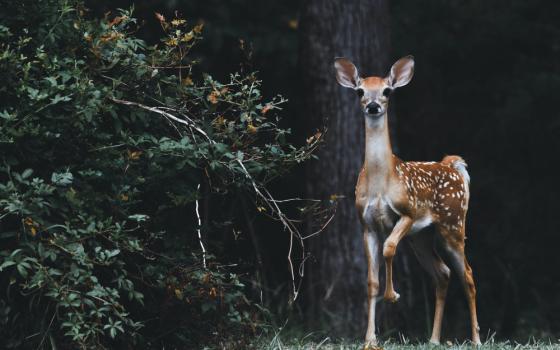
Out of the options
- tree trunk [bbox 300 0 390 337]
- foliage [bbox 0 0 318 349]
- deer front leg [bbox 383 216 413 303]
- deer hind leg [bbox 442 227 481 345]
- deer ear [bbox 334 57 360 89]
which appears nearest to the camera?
foliage [bbox 0 0 318 349]

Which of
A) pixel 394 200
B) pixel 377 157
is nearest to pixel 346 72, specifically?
pixel 377 157

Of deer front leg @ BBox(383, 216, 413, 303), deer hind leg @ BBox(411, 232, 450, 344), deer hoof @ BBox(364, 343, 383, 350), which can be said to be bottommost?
deer hoof @ BBox(364, 343, 383, 350)

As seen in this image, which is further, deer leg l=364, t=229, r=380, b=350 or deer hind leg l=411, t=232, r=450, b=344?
deer hind leg l=411, t=232, r=450, b=344

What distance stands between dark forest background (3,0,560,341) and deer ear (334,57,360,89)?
8.66ft

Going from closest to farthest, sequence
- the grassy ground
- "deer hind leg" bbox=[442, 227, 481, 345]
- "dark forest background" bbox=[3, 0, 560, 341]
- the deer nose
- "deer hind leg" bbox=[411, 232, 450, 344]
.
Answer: the deer nose
the grassy ground
"deer hind leg" bbox=[442, 227, 481, 345]
"deer hind leg" bbox=[411, 232, 450, 344]
"dark forest background" bbox=[3, 0, 560, 341]

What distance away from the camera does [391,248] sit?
249 inches

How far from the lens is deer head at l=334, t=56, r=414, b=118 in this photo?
21.1ft

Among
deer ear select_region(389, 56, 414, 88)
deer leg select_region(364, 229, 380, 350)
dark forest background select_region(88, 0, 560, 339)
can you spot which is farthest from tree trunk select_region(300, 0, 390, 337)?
deer leg select_region(364, 229, 380, 350)

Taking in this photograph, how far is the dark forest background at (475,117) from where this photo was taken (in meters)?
11.4

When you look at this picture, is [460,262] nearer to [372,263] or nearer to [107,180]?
[372,263]

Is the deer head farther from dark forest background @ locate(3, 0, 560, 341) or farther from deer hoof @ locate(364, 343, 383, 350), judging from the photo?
dark forest background @ locate(3, 0, 560, 341)

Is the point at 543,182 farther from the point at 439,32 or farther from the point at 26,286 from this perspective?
the point at 26,286

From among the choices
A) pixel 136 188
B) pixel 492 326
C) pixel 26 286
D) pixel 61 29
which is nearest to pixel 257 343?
pixel 136 188

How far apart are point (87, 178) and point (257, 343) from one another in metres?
1.53
